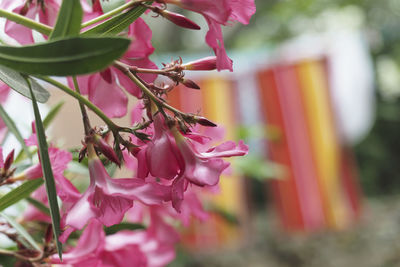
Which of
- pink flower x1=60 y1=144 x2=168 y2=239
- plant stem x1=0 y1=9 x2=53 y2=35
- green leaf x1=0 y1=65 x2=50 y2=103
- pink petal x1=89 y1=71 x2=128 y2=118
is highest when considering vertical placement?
plant stem x1=0 y1=9 x2=53 y2=35

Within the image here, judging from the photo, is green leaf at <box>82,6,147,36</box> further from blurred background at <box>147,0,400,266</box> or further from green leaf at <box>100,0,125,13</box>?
blurred background at <box>147,0,400,266</box>

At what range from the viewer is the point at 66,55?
0.14 m

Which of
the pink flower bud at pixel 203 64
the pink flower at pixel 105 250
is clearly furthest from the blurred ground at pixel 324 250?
the pink flower bud at pixel 203 64

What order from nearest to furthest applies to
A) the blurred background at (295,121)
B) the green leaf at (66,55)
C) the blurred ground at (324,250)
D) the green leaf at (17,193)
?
the green leaf at (66,55)
the green leaf at (17,193)
the blurred background at (295,121)
the blurred ground at (324,250)

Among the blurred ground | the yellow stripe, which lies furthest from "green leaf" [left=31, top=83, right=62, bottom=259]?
the blurred ground

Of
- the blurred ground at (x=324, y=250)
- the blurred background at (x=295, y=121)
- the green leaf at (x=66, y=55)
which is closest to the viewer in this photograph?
the green leaf at (x=66, y=55)

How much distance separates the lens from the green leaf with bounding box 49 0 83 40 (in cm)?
15

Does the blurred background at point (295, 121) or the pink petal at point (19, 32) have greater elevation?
the pink petal at point (19, 32)

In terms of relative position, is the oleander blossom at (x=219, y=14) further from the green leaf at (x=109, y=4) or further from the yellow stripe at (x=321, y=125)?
the yellow stripe at (x=321, y=125)

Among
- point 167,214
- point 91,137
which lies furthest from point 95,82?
point 167,214

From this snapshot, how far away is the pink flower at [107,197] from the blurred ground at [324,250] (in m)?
2.41

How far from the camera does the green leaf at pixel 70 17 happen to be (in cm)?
15

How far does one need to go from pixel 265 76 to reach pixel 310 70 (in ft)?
0.74

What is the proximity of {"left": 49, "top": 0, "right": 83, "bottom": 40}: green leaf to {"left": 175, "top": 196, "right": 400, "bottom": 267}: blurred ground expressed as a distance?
8.13 ft
